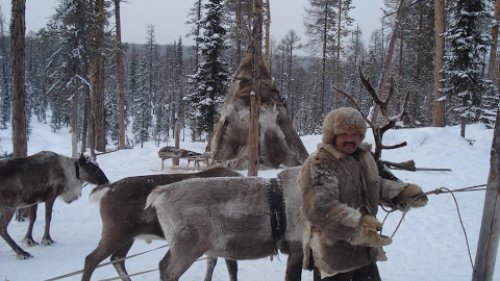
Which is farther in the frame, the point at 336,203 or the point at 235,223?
the point at 235,223

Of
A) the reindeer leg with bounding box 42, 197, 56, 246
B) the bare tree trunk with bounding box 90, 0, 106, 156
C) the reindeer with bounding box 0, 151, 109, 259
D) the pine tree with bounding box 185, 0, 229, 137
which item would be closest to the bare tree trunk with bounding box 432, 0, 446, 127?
the pine tree with bounding box 185, 0, 229, 137

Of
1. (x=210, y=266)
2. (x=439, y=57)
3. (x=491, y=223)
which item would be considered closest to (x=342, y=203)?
(x=491, y=223)

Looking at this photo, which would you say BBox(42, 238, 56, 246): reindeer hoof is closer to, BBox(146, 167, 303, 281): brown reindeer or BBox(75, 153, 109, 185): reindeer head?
BBox(75, 153, 109, 185): reindeer head

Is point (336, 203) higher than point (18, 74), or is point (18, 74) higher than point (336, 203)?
point (18, 74)

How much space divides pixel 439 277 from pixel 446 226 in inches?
97.9

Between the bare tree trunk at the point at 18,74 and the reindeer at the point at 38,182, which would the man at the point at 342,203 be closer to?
the reindeer at the point at 38,182

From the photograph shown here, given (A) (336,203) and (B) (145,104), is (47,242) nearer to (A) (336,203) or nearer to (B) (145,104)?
(A) (336,203)

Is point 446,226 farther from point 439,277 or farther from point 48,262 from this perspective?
point 48,262

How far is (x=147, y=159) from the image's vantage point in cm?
1664

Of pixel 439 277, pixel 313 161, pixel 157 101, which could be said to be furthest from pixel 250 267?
pixel 157 101

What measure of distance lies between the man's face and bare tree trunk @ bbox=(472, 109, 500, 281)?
1.71 m

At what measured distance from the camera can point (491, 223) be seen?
3633mm

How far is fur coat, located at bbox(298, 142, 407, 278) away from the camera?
95.8 inches

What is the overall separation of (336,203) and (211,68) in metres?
19.5
